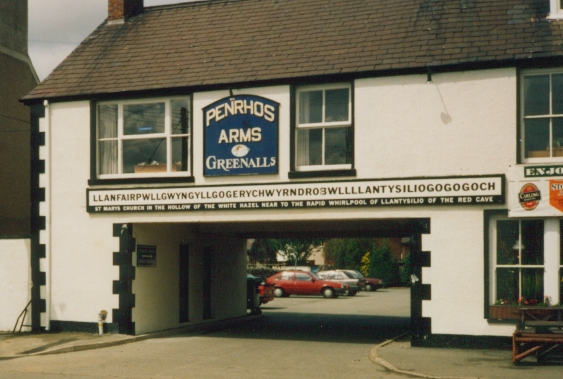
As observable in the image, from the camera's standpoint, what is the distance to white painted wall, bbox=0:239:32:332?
682 inches

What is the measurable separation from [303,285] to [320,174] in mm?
24542

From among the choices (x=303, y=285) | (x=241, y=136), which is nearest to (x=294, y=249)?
(x=303, y=285)

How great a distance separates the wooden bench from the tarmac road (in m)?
0.30

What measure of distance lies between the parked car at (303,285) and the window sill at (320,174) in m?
23.9

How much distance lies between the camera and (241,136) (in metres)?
15.9

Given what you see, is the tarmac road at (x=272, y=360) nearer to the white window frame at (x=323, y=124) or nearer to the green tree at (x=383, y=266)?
the white window frame at (x=323, y=124)

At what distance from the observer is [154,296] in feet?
57.5

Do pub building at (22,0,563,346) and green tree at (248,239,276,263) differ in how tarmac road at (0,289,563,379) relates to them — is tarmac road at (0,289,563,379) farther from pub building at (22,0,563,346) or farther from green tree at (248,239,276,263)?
green tree at (248,239,276,263)

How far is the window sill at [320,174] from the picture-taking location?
14.9 meters

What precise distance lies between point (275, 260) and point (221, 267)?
43905 millimetres

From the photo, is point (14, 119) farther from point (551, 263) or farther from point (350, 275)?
point (350, 275)

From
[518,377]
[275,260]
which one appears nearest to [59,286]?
[518,377]

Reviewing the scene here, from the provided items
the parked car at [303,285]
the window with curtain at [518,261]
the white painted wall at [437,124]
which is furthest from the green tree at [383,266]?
the window with curtain at [518,261]

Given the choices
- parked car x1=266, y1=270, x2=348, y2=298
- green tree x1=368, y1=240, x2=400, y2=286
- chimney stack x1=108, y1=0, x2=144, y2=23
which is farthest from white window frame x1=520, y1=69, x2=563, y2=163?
green tree x1=368, y1=240, x2=400, y2=286
